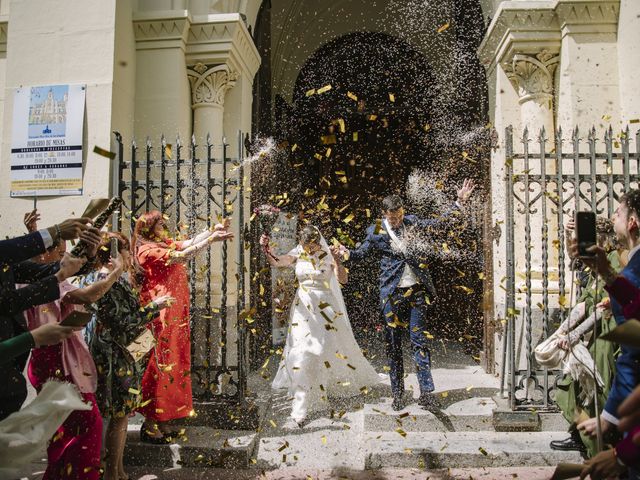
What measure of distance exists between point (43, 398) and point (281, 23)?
950 centimetres

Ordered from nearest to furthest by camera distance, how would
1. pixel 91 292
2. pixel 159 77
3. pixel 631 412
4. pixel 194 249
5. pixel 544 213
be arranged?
pixel 631 412 → pixel 91 292 → pixel 194 249 → pixel 544 213 → pixel 159 77

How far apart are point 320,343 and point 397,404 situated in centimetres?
100

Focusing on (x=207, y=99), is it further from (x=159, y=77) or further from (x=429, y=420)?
(x=429, y=420)

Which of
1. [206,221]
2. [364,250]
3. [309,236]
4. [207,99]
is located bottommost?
[364,250]

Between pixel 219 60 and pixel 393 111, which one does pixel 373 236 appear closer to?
pixel 219 60

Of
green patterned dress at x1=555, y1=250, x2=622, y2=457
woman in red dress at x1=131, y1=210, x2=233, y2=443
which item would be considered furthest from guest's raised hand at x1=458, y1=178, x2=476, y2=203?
woman in red dress at x1=131, y1=210, x2=233, y2=443

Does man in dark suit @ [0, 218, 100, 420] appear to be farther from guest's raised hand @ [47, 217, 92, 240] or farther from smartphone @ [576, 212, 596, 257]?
smartphone @ [576, 212, 596, 257]

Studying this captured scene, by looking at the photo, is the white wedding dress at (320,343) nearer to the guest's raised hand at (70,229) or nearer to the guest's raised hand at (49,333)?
the guest's raised hand at (70,229)

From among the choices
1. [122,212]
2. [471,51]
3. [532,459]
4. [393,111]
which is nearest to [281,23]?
[393,111]

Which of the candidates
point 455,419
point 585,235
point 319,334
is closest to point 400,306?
point 319,334

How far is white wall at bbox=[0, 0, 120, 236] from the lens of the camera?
18.4 feet

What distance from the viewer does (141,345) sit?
12.2 feet

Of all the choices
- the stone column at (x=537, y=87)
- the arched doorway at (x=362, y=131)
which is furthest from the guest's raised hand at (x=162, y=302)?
the arched doorway at (x=362, y=131)

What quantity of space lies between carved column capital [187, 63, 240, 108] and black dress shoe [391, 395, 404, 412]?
166 inches
